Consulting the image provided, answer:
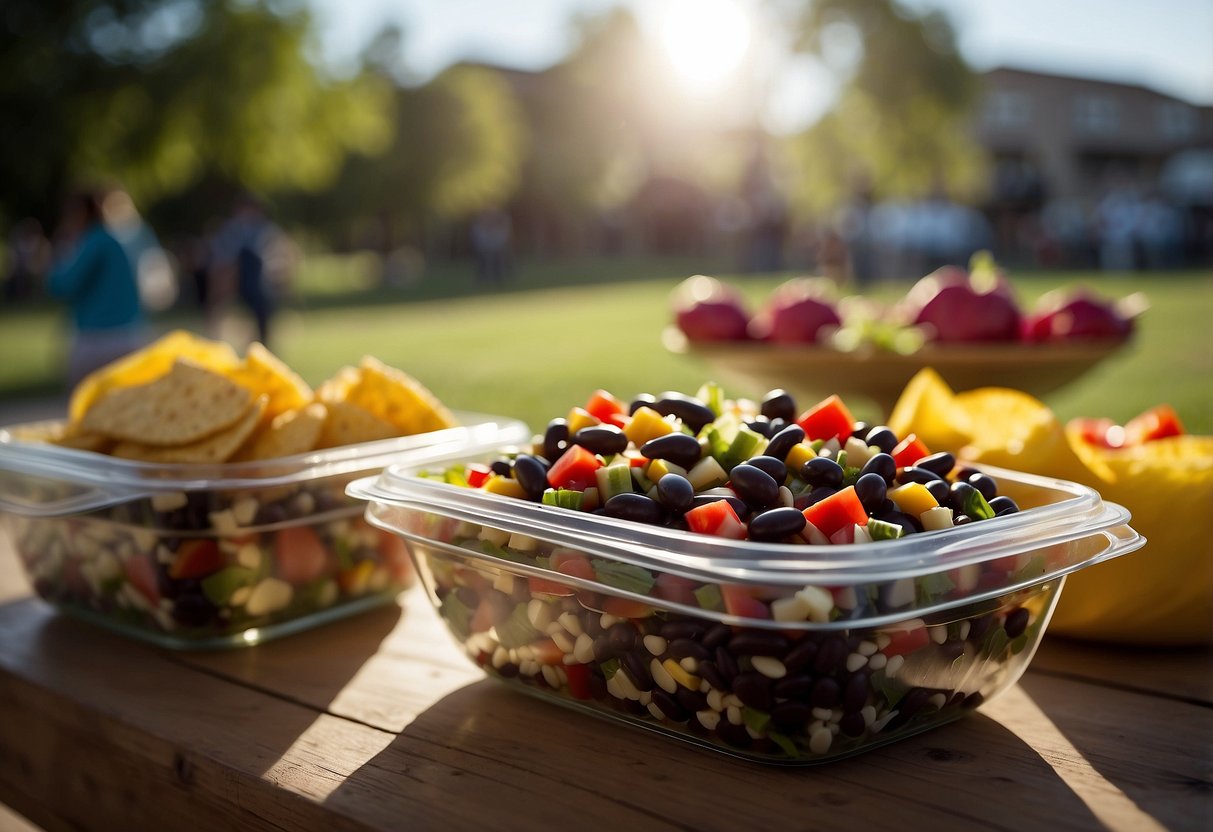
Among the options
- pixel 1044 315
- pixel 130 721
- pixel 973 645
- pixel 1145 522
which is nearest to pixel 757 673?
pixel 973 645

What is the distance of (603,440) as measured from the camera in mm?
1416

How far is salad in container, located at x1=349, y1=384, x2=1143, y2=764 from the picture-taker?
3.76ft

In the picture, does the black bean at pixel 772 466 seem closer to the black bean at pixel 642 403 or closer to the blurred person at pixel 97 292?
the black bean at pixel 642 403

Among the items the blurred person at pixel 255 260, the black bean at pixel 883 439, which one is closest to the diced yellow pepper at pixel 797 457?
the black bean at pixel 883 439

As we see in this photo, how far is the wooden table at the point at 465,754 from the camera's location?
47.1 inches

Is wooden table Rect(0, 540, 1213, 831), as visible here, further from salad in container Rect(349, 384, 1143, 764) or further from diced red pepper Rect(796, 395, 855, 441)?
diced red pepper Rect(796, 395, 855, 441)

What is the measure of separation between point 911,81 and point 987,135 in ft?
77.9

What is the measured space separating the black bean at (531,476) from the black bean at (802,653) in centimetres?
41

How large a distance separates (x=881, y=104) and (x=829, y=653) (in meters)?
35.3

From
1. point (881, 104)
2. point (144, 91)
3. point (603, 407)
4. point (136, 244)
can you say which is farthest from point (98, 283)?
point (881, 104)

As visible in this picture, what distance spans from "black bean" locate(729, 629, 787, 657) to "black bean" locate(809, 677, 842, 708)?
5 cm

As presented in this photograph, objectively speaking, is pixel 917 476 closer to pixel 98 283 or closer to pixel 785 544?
pixel 785 544

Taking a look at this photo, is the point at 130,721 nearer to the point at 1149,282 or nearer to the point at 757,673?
the point at 757,673

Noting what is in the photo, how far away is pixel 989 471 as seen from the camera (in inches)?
62.5
